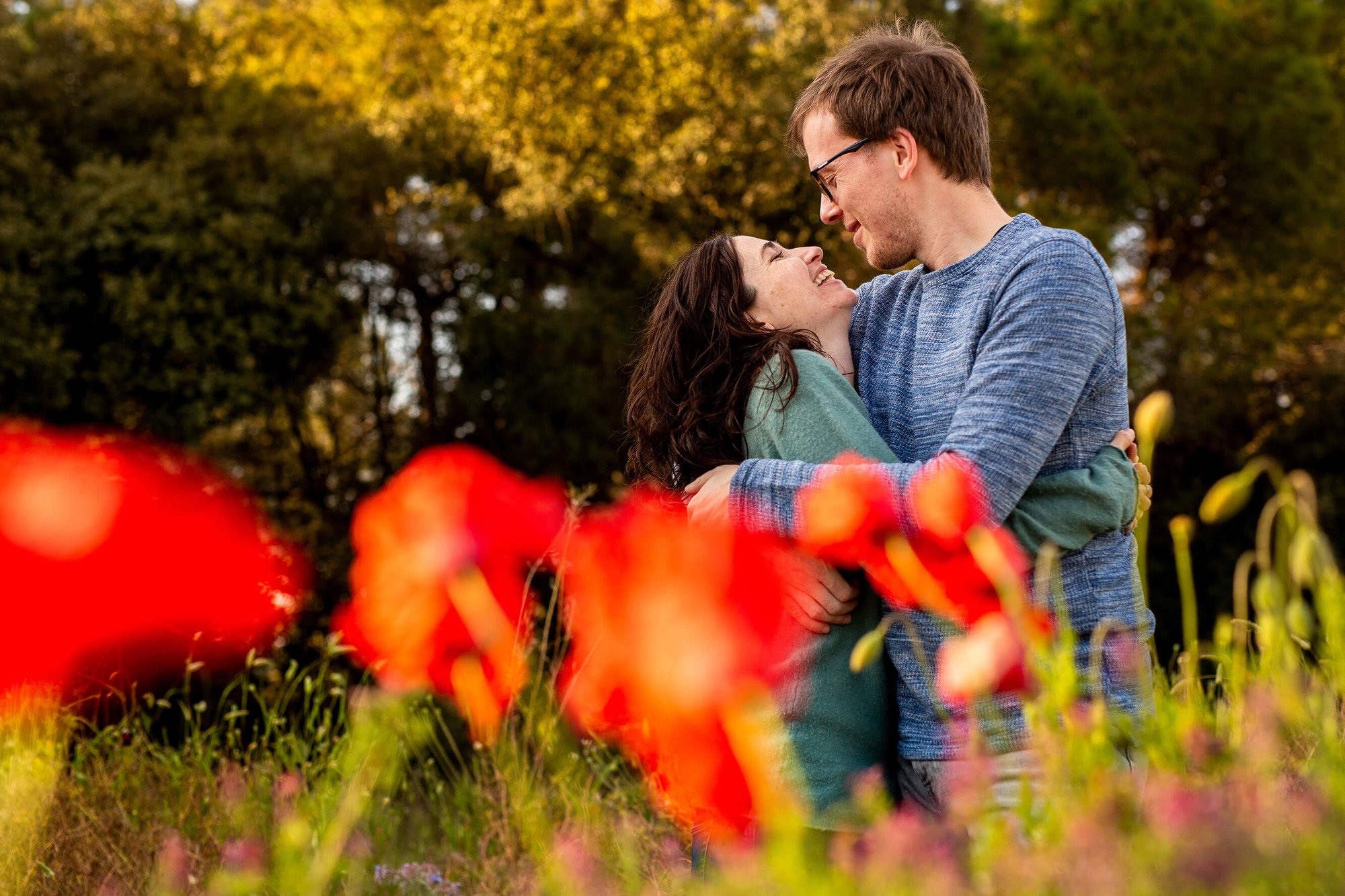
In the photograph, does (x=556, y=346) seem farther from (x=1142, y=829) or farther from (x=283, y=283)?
(x=1142, y=829)

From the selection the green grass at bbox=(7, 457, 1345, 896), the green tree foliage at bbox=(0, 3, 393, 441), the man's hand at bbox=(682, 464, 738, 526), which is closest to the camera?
the green grass at bbox=(7, 457, 1345, 896)

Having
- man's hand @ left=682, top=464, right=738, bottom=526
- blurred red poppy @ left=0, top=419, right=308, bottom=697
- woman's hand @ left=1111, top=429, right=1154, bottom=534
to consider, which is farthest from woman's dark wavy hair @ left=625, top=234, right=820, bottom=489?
blurred red poppy @ left=0, top=419, right=308, bottom=697

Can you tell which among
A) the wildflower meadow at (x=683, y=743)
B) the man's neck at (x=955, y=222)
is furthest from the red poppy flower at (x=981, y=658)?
the man's neck at (x=955, y=222)

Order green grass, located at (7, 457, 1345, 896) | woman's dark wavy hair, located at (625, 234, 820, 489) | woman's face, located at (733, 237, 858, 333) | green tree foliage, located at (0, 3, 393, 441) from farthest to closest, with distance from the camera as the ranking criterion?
green tree foliage, located at (0, 3, 393, 441), woman's face, located at (733, 237, 858, 333), woman's dark wavy hair, located at (625, 234, 820, 489), green grass, located at (7, 457, 1345, 896)

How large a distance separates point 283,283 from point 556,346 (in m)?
2.25

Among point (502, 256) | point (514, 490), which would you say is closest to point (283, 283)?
point (502, 256)

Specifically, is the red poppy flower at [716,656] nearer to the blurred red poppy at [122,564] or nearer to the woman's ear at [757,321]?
the woman's ear at [757,321]

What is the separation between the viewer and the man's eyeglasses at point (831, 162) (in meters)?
1.77

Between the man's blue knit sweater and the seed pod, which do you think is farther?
the man's blue knit sweater

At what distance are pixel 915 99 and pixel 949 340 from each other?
1.31 ft

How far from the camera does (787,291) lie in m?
1.84

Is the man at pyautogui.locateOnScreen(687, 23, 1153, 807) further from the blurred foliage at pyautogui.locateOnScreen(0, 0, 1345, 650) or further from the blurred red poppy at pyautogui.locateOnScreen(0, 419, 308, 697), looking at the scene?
the blurred foliage at pyautogui.locateOnScreen(0, 0, 1345, 650)

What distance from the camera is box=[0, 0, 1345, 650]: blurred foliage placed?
8.27 metres

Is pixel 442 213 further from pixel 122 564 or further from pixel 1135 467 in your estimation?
pixel 1135 467
